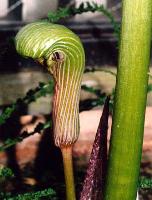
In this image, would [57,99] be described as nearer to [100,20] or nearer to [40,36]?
[40,36]

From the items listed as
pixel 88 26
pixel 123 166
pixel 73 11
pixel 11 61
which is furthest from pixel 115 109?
pixel 88 26

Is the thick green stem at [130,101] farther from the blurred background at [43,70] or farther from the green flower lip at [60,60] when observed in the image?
the blurred background at [43,70]

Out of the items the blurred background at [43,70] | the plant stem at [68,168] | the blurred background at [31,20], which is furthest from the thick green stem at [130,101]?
the blurred background at [31,20]

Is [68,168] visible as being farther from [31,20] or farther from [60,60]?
[31,20]

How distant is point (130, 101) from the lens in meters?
0.47

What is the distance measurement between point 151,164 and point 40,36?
101 centimetres

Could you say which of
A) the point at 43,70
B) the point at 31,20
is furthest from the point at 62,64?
the point at 31,20

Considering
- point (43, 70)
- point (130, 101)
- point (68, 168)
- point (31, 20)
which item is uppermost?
point (130, 101)

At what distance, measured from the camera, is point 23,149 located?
141cm

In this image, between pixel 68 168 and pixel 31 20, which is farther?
pixel 31 20

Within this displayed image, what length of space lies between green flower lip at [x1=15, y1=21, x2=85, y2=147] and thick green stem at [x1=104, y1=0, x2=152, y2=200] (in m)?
0.07

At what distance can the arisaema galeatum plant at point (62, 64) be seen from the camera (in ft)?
1.65

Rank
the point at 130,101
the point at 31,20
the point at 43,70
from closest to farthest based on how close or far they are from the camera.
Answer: the point at 130,101, the point at 43,70, the point at 31,20

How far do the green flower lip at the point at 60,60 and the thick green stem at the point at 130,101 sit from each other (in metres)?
0.07
